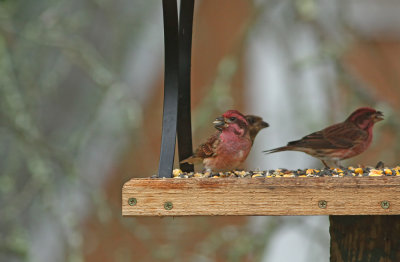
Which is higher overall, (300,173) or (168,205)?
A: (300,173)

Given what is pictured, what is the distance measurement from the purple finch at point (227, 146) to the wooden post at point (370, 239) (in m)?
0.48

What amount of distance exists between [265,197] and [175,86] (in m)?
0.56

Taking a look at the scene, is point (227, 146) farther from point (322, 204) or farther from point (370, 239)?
point (370, 239)

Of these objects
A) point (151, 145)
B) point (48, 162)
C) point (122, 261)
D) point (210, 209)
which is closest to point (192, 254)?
point (122, 261)

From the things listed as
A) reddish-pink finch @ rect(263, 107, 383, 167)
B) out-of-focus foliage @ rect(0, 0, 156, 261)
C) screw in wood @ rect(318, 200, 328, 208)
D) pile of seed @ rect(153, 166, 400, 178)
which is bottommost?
screw in wood @ rect(318, 200, 328, 208)

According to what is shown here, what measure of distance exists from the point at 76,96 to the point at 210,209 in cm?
266

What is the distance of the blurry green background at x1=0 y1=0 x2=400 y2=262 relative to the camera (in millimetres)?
3691

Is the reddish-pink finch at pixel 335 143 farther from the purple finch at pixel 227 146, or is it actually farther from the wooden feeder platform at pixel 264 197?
the wooden feeder platform at pixel 264 197

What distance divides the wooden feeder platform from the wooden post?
48cm

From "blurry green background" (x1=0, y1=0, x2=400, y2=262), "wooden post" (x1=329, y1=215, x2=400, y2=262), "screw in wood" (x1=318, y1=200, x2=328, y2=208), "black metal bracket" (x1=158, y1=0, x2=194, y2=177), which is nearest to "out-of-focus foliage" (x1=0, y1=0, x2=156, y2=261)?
"blurry green background" (x1=0, y1=0, x2=400, y2=262)

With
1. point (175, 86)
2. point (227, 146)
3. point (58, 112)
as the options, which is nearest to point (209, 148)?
point (227, 146)

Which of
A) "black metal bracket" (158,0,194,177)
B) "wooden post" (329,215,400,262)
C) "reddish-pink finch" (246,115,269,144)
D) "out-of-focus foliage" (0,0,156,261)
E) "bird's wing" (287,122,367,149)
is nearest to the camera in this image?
"black metal bracket" (158,0,194,177)

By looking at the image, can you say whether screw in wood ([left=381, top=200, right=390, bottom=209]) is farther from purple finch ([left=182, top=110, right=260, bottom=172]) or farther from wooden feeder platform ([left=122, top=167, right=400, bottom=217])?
purple finch ([left=182, top=110, right=260, bottom=172])

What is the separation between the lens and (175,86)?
96.4 inches
